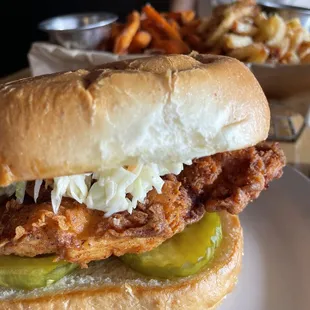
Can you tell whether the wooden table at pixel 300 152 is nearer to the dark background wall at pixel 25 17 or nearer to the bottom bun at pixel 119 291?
the bottom bun at pixel 119 291

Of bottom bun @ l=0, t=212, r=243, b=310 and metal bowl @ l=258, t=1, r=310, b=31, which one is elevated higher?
metal bowl @ l=258, t=1, r=310, b=31

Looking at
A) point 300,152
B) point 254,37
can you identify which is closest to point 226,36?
point 254,37

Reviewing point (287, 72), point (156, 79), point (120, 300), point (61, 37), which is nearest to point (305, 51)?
point (287, 72)

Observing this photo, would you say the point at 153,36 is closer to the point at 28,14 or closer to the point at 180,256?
the point at 180,256

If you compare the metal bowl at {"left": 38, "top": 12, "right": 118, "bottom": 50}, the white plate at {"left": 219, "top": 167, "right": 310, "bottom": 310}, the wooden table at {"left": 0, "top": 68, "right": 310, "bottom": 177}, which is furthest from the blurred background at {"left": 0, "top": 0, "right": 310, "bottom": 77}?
the white plate at {"left": 219, "top": 167, "right": 310, "bottom": 310}

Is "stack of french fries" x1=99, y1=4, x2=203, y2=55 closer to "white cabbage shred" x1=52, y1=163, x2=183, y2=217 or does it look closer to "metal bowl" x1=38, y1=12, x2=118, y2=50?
"metal bowl" x1=38, y1=12, x2=118, y2=50
